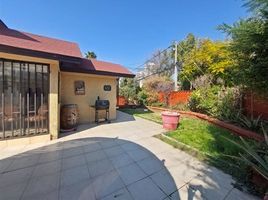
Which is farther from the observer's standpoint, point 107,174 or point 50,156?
point 50,156

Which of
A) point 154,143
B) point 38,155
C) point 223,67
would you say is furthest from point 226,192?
point 223,67

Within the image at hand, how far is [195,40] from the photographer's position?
22.3 meters

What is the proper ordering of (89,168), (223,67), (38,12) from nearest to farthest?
(89,168) < (38,12) < (223,67)

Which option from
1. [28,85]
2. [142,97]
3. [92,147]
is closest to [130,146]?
[92,147]

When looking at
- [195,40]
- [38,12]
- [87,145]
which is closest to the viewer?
[87,145]

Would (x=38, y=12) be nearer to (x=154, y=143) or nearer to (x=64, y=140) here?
(x=64, y=140)

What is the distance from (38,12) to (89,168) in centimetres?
750

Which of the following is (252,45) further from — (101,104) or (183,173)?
(101,104)

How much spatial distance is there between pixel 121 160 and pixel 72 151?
1505mm

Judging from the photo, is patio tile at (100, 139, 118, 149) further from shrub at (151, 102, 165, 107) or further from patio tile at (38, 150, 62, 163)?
shrub at (151, 102, 165, 107)

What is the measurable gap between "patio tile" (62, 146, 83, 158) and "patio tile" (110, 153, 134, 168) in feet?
3.51

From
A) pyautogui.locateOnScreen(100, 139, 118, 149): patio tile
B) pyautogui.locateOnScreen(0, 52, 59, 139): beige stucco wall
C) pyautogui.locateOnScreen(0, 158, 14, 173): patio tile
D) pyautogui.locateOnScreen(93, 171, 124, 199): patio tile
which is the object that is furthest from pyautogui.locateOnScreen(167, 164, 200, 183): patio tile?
pyautogui.locateOnScreen(0, 52, 59, 139): beige stucco wall

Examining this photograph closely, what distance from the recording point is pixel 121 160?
3619mm

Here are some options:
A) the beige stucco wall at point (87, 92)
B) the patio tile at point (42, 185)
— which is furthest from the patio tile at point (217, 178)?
the beige stucco wall at point (87, 92)
